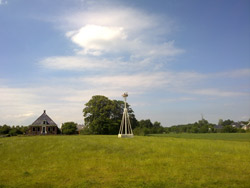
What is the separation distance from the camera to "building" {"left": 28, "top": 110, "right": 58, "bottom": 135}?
71312 mm

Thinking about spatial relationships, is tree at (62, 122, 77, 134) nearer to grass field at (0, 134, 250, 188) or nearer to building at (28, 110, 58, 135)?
building at (28, 110, 58, 135)

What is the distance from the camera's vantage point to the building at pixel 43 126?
71.3 metres

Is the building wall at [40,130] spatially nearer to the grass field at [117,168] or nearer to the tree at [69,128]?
the tree at [69,128]

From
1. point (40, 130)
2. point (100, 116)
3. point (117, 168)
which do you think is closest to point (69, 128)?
point (40, 130)

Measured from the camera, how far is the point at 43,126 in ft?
237

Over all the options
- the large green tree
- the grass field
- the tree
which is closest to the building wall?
the tree

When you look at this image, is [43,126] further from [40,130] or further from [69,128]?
[69,128]

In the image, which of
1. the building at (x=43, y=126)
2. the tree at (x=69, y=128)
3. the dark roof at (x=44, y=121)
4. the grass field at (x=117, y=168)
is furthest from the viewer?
the tree at (x=69, y=128)

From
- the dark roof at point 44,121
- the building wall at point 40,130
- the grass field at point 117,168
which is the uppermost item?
the dark roof at point 44,121

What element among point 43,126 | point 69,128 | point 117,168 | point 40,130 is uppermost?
point 43,126

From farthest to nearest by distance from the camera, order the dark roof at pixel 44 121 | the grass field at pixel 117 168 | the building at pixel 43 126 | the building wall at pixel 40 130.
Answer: the dark roof at pixel 44 121
the building at pixel 43 126
the building wall at pixel 40 130
the grass field at pixel 117 168

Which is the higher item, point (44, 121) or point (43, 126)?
point (44, 121)

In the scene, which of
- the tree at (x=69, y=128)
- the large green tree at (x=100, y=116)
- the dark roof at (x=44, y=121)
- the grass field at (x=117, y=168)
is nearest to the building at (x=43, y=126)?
the dark roof at (x=44, y=121)

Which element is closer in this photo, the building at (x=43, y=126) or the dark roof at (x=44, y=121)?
the building at (x=43, y=126)
